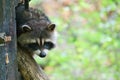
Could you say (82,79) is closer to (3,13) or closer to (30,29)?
(30,29)

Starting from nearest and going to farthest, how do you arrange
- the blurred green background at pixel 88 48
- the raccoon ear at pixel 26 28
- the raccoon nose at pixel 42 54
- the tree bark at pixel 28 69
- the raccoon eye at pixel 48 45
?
1. the tree bark at pixel 28 69
2. the raccoon ear at pixel 26 28
3. the raccoon nose at pixel 42 54
4. the raccoon eye at pixel 48 45
5. the blurred green background at pixel 88 48

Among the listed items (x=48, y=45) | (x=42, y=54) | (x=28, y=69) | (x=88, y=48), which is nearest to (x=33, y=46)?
(x=42, y=54)

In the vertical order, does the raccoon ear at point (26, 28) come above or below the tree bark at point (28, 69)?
above

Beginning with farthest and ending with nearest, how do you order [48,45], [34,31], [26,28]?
[48,45]
[34,31]
[26,28]

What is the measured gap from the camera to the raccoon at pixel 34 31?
14.0 ft

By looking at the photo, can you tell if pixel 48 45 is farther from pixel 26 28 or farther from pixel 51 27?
pixel 26 28

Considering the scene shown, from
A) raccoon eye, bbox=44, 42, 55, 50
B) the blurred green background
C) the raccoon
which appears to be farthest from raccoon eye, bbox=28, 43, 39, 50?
the blurred green background

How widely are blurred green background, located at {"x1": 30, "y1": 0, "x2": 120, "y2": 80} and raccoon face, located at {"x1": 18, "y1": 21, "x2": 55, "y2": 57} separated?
2.63m

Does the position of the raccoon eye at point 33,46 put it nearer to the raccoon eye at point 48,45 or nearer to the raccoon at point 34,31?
the raccoon at point 34,31

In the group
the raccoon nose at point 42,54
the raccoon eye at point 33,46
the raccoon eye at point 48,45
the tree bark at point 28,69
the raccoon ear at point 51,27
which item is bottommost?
→ the tree bark at point 28,69

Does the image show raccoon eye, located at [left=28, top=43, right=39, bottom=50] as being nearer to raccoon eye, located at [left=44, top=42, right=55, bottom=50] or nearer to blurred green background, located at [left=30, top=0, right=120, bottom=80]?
raccoon eye, located at [left=44, top=42, right=55, bottom=50]

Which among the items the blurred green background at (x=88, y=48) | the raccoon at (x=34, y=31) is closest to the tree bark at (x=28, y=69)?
the raccoon at (x=34, y=31)

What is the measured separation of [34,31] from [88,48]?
15.1ft

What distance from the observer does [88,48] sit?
9000 mm
